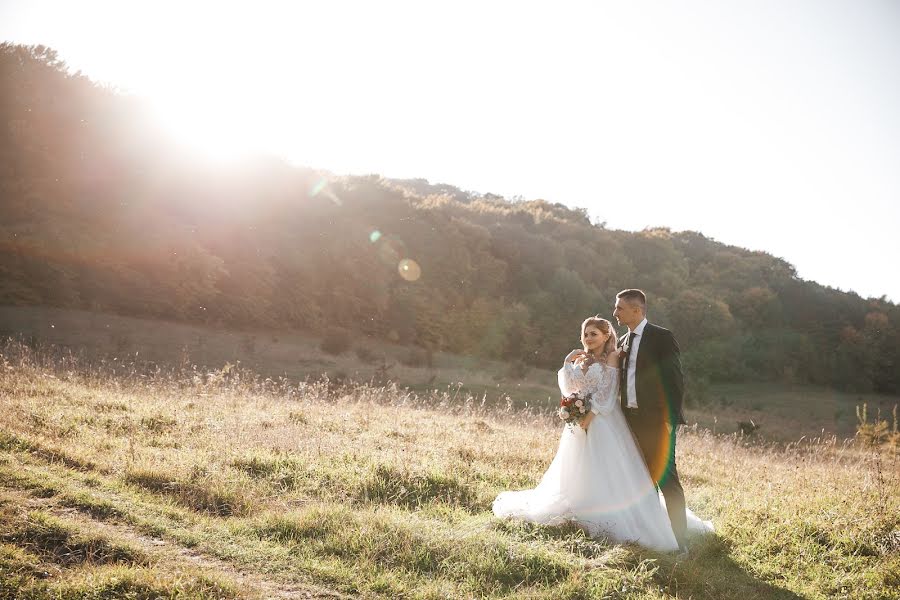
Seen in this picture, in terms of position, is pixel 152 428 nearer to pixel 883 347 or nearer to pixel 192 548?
pixel 192 548

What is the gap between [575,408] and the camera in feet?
18.7

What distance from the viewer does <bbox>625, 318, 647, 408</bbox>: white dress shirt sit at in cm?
557

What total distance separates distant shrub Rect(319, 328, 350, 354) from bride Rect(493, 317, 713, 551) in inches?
589

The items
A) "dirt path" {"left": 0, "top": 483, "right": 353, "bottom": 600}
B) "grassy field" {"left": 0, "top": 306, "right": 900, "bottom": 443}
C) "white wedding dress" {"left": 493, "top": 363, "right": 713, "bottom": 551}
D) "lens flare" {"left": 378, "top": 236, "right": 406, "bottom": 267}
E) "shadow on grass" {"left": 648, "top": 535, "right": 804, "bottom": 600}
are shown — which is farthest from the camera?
"lens flare" {"left": 378, "top": 236, "right": 406, "bottom": 267}

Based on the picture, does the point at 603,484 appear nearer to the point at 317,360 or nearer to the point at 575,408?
the point at 575,408

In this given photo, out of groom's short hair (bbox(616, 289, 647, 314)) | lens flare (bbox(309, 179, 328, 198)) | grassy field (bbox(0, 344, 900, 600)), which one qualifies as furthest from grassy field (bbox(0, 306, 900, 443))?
lens flare (bbox(309, 179, 328, 198))

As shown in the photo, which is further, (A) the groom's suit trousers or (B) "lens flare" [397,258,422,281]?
(B) "lens flare" [397,258,422,281]

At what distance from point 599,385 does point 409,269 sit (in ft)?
71.7

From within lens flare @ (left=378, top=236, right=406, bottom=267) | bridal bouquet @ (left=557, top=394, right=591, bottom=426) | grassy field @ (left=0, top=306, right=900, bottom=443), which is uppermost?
lens flare @ (left=378, top=236, right=406, bottom=267)

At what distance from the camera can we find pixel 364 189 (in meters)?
29.5

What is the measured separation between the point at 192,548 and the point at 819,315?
4683cm

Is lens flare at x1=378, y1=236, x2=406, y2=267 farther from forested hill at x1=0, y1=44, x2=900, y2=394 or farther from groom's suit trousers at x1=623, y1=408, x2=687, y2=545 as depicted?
groom's suit trousers at x1=623, y1=408, x2=687, y2=545

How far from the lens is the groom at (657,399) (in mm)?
5477

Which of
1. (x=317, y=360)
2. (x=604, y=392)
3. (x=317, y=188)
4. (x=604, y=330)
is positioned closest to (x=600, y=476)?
(x=604, y=392)
